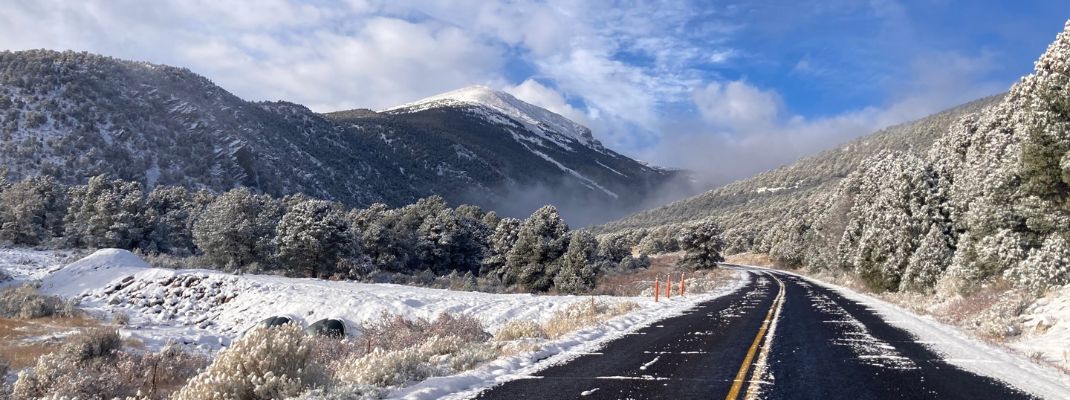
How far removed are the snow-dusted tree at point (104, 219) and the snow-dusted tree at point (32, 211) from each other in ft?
4.29

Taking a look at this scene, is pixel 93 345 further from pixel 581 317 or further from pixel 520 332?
pixel 581 317

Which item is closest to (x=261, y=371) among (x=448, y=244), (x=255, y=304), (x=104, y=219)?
(x=255, y=304)

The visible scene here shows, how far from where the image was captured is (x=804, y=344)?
1155 centimetres

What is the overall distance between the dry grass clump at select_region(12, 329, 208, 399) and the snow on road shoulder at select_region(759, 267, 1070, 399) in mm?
12313

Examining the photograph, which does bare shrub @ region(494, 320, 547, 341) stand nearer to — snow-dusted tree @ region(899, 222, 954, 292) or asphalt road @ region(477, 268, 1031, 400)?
asphalt road @ region(477, 268, 1031, 400)

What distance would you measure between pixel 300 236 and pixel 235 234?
14.3ft

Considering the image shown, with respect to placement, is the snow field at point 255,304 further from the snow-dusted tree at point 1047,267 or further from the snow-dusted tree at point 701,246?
the snow-dusted tree at point 701,246

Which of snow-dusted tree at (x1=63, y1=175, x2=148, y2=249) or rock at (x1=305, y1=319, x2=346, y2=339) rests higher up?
snow-dusted tree at (x1=63, y1=175, x2=148, y2=249)

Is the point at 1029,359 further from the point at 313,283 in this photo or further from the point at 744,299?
the point at 313,283

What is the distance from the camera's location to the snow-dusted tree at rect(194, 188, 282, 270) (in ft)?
117

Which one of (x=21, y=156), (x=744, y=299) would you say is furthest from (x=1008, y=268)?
(x=21, y=156)

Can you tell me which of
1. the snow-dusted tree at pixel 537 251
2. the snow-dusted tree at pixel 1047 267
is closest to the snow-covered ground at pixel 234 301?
the snow-dusted tree at pixel 1047 267

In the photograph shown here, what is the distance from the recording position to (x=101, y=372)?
10602 millimetres

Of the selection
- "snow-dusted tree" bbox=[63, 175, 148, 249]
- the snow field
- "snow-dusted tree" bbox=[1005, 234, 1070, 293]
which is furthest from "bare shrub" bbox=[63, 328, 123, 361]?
"snow-dusted tree" bbox=[63, 175, 148, 249]
